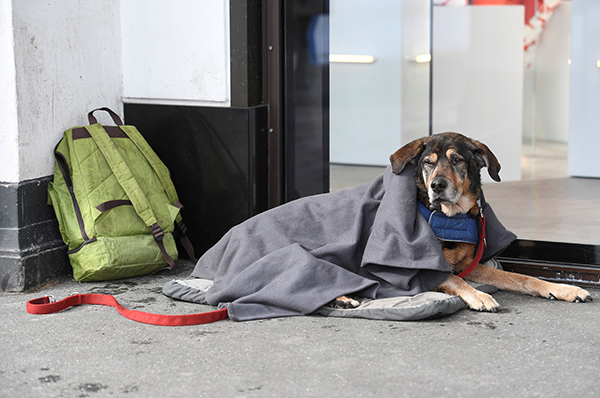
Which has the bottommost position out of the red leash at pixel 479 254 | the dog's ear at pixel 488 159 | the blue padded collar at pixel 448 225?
the red leash at pixel 479 254

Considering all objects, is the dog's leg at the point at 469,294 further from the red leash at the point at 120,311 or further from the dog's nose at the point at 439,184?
the red leash at the point at 120,311

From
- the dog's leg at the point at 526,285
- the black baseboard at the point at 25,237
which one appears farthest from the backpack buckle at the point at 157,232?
Result: the dog's leg at the point at 526,285

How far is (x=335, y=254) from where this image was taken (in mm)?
3176

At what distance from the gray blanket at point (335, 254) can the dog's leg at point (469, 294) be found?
5cm

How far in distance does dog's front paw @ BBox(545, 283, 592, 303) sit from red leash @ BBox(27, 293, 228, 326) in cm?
154

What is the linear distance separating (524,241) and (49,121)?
9.05 feet

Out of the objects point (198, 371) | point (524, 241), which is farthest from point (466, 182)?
point (198, 371)

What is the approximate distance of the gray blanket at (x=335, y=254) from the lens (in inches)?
119

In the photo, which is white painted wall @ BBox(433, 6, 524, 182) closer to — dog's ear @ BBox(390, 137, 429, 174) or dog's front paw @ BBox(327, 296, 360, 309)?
dog's ear @ BBox(390, 137, 429, 174)

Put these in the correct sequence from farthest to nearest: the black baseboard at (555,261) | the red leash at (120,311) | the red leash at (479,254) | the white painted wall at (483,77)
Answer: the white painted wall at (483,77) → the black baseboard at (555,261) → the red leash at (479,254) → the red leash at (120,311)

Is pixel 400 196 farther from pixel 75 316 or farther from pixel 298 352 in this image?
pixel 75 316

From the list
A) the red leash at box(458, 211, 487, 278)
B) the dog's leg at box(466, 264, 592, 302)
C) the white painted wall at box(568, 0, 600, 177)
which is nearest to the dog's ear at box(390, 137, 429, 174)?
the red leash at box(458, 211, 487, 278)

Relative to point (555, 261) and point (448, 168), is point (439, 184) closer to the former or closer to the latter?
point (448, 168)

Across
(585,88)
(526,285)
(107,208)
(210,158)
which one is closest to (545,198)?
(585,88)
